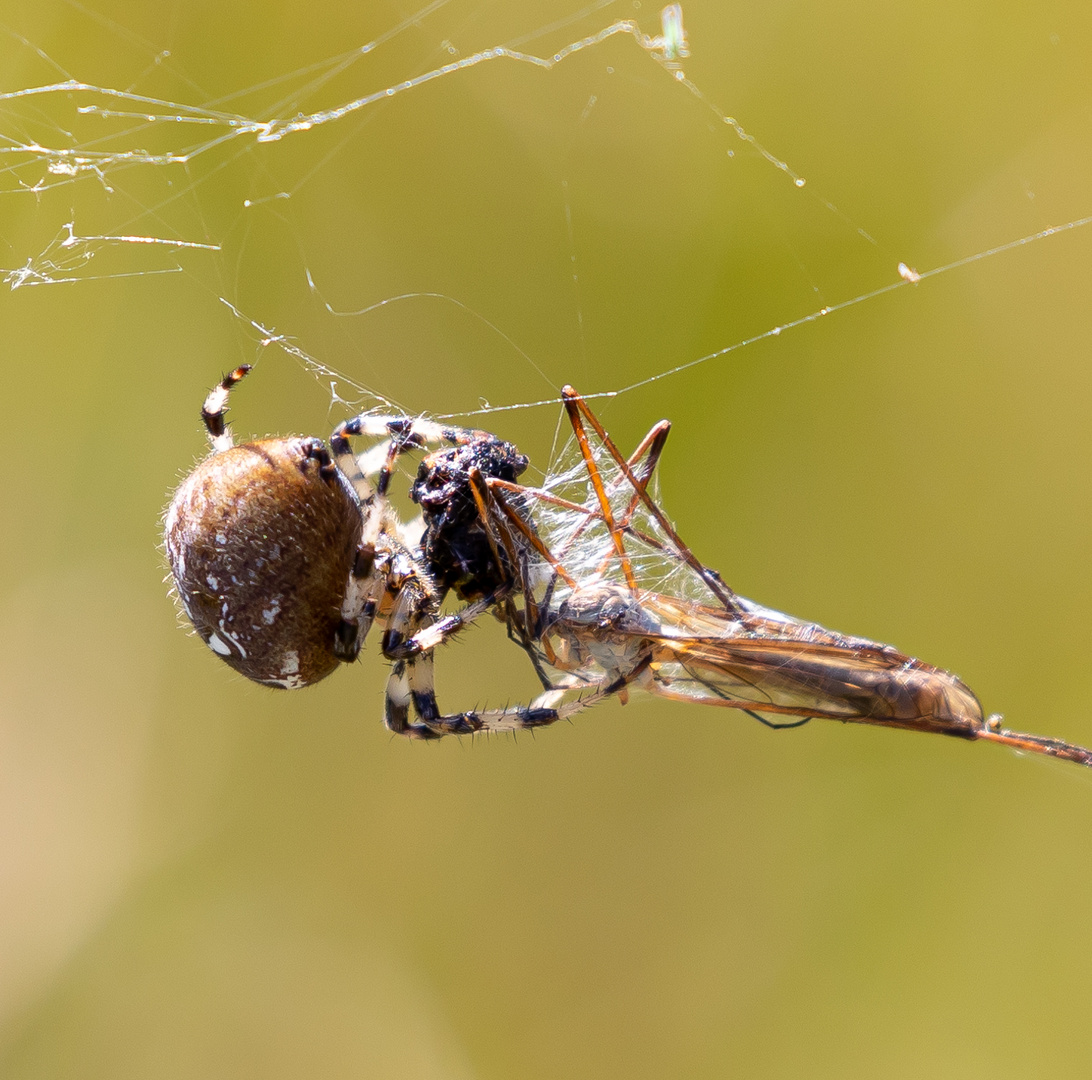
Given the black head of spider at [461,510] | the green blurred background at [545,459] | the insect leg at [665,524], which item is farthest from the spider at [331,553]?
the green blurred background at [545,459]

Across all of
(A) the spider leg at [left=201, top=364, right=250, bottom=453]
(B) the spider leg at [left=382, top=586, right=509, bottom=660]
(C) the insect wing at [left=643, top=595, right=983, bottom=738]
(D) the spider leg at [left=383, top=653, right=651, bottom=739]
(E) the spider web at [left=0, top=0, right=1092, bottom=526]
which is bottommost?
(C) the insect wing at [left=643, top=595, right=983, bottom=738]

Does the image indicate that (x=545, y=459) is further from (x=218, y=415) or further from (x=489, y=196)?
(x=489, y=196)

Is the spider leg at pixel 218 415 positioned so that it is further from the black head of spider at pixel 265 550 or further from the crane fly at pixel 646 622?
the crane fly at pixel 646 622

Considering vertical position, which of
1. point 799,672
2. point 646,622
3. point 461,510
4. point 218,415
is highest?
point 218,415

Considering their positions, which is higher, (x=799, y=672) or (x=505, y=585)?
(x=505, y=585)

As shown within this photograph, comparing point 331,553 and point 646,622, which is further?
point 331,553

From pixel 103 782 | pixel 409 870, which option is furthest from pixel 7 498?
pixel 409 870

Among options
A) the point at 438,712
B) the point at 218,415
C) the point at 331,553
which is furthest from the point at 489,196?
the point at 438,712

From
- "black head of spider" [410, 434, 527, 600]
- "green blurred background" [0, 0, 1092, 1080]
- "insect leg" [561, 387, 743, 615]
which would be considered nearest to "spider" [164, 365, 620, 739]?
"black head of spider" [410, 434, 527, 600]

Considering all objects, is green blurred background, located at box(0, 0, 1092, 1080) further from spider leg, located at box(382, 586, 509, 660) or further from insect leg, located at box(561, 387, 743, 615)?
insect leg, located at box(561, 387, 743, 615)
